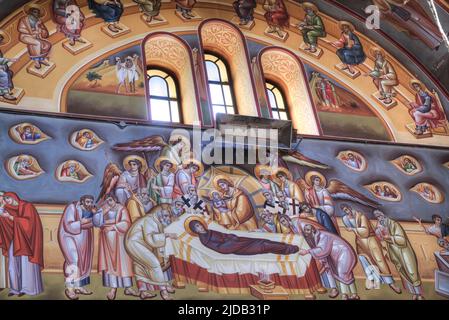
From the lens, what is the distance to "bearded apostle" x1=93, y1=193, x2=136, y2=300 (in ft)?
33.4

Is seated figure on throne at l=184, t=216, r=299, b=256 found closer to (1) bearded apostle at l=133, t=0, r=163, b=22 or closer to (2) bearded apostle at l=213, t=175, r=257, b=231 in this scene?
(2) bearded apostle at l=213, t=175, r=257, b=231

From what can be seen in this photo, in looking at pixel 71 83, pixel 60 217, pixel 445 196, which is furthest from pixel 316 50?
pixel 60 217

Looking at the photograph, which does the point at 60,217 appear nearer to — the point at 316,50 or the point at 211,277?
the point at 211,277

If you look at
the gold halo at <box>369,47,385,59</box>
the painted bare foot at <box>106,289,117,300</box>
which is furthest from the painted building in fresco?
the gold halo at <box>369,47,385,59</box>

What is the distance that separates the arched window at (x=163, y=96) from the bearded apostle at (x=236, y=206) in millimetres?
1686

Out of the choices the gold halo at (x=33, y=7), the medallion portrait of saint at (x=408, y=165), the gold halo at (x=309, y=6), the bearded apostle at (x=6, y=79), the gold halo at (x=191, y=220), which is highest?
the gold halo at (x=309, y=6)

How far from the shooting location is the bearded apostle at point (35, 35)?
40.0ft

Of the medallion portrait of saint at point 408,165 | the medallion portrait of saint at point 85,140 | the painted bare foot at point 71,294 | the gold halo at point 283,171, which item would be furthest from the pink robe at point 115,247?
the medallion portrait of saint at point 408,165

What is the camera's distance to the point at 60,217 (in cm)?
1055

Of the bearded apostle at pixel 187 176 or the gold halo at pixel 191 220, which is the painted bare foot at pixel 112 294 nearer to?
the gold halo at pixel 191 220

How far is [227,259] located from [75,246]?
89.0 inches
